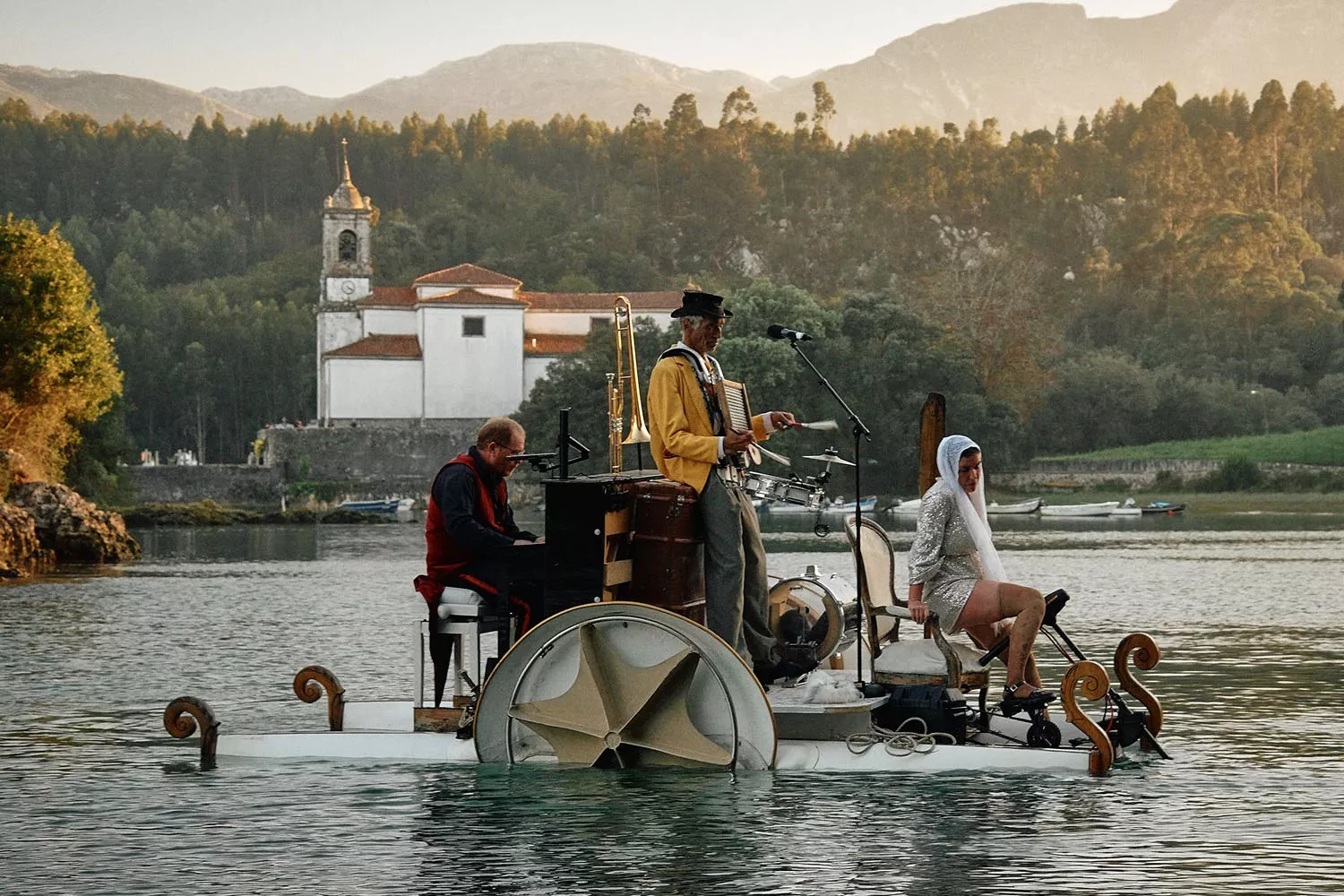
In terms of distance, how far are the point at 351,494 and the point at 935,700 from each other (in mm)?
81400

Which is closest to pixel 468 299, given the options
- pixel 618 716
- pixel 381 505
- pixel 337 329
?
pixel 337 329

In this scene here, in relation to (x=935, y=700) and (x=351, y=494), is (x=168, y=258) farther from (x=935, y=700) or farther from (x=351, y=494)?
(x=935, y=700)

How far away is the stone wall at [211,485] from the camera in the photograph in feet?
292

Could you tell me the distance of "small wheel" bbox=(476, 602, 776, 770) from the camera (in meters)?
10.1

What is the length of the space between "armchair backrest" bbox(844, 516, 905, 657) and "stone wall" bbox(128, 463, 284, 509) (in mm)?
78564

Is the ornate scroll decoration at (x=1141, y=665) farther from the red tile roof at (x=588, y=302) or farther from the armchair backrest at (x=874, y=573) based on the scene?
the red tile roof at (x=588, y=302)

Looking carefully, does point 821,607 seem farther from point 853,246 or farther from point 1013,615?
point 853,246

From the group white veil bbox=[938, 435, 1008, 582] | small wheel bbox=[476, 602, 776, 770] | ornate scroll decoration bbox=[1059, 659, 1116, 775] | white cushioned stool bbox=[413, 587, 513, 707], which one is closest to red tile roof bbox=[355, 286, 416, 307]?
white cushioned stool bbox=[413, 587, 513, 707]

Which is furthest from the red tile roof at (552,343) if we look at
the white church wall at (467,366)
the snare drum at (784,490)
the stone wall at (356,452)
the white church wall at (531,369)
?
the snare drum at (784,490)

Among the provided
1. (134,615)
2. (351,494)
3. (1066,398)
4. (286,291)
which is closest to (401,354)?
(351,494)

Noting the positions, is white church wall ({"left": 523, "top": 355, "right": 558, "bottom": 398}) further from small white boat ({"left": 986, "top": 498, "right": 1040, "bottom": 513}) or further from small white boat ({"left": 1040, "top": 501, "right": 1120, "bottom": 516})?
small white boat ({"left": 1040, "top": 501, "right": 1120, "bottom": 516})

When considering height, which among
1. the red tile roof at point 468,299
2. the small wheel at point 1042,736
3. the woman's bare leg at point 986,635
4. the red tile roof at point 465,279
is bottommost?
the small wheel at point 1042,736

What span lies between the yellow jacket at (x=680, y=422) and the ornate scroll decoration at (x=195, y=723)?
3.19 meters

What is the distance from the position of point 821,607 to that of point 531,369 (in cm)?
8667
